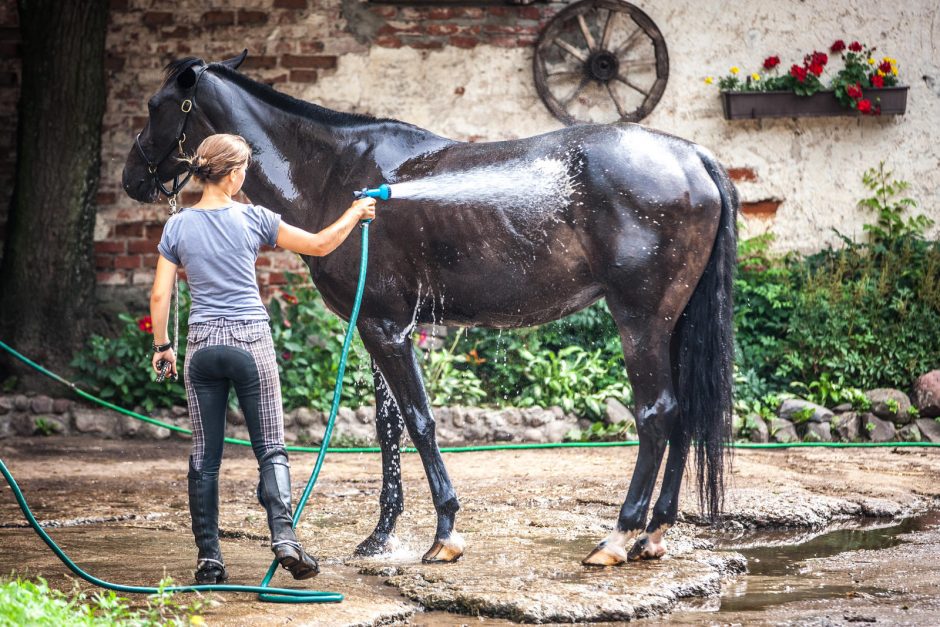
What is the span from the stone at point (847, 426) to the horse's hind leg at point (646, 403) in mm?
3874

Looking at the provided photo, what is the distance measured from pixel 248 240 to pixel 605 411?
453 cm

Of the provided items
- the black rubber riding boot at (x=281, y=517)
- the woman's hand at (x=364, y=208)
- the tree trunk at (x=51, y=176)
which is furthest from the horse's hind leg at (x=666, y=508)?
the tree trunk at (x=51, y=176)

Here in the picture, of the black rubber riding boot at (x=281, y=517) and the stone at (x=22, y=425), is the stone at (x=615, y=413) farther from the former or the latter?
the black rubber riding boot at (x=281, y=517)

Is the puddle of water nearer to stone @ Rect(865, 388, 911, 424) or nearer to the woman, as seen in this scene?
the woman

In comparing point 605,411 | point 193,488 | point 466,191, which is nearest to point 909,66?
point 605,411

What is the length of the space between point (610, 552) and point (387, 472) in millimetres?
1019

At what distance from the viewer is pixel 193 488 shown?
375 centimetres

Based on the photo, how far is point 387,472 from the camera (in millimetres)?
4598

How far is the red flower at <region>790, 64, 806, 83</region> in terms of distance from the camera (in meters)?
8.91

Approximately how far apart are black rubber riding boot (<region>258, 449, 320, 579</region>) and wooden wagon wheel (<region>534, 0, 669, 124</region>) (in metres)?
5.82

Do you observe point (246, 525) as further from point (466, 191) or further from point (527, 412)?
point (527, 412)

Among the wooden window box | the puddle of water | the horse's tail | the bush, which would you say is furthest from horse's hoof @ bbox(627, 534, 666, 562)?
the wooden window box

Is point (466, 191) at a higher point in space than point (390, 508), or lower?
higher

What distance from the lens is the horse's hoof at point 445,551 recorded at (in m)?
4.19
